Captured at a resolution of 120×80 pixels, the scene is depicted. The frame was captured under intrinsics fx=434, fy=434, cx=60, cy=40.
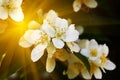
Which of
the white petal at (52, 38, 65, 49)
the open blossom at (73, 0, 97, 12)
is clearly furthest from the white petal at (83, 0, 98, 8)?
the white petal at (52, 38, 65, 49)

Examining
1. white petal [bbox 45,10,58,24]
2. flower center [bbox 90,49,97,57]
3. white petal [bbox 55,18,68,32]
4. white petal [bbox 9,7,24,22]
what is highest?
white petal [bbox 9,7,24,22]

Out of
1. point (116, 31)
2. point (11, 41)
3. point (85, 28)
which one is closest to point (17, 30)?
point (11, 41)

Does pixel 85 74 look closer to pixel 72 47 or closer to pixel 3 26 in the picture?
pixel 72 47

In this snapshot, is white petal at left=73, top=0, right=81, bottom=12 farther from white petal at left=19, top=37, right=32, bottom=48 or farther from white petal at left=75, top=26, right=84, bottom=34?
white petal at left=19, top=37, right=32, bottom=48

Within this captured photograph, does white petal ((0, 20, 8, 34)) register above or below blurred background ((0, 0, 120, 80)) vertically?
above

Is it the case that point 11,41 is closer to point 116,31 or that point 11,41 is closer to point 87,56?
point 87,56

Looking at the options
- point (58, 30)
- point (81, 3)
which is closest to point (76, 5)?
point (81, 3)
